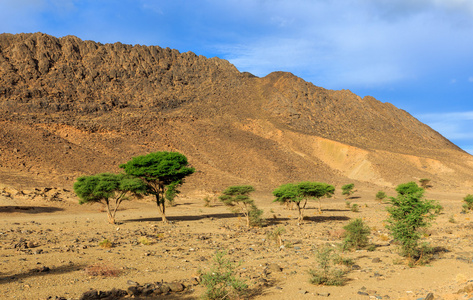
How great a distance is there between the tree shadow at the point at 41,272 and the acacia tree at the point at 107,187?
13.7 meters

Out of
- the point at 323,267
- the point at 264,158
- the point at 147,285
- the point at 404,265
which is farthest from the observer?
the point at 264,158

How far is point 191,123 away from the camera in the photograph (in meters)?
81.3

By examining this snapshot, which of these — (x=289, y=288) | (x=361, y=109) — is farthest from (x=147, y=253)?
(x=361, y=109)

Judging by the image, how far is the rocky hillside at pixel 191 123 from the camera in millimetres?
61625

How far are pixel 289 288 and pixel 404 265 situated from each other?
5.49m

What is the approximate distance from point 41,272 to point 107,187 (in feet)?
49.9

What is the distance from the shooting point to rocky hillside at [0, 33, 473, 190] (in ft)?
202

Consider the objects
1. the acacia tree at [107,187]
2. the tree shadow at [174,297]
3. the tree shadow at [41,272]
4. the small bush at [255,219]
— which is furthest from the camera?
the small bush at [255,219]

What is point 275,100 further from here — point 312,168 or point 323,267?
point 323,267

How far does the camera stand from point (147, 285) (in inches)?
409

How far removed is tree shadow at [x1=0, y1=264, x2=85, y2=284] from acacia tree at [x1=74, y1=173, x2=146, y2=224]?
13.7 m

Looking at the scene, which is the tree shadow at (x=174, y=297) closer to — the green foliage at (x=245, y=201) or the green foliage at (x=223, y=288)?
the green foliage at (x=223, y=288)

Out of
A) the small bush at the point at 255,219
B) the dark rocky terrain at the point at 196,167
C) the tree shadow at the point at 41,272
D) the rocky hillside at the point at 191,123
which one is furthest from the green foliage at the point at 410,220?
the rocky hillside at the point at 191,123

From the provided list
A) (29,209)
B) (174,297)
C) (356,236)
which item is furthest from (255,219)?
(29,209)
